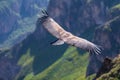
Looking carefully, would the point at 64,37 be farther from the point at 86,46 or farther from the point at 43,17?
the point at 43,17

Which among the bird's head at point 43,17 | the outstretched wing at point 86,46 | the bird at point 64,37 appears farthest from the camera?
the bird's head at point 43,17

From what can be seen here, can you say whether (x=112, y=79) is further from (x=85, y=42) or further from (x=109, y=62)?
(x=85, y=42)

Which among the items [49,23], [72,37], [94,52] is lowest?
[94,52]

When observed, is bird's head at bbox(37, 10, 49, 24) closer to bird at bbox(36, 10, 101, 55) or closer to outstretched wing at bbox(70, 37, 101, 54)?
bird at bbox(36, 10, 101, 55)

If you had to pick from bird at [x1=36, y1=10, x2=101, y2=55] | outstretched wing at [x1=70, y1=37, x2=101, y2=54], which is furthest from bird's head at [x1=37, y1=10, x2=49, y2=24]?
outstretched wing at [x1=70, y1=37, x2=101, y2=54]

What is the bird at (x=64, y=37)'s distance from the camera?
17188 millimetres

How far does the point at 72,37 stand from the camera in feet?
58.3

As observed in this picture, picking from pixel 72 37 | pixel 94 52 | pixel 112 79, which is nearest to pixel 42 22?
pixel 72 37

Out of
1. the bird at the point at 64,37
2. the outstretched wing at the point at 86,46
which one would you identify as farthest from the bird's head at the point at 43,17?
the outstretched wing at the point at 86,46

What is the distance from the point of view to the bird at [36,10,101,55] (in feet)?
56.4

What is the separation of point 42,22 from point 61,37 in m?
1.29

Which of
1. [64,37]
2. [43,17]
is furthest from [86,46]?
[43,17]

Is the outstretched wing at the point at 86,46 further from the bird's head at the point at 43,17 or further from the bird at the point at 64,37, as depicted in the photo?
the bird's head at the point at 43,17

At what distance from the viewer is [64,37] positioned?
58.7 feet
